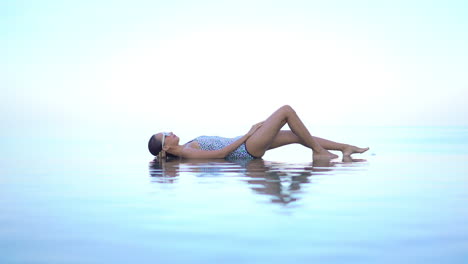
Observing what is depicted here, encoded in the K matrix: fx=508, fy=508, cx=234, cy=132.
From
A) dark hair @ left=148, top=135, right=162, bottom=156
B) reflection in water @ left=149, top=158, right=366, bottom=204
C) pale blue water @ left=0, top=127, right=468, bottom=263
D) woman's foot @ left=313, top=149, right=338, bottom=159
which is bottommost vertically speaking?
pale blue water @ left=0, top=127, right=468, bottom=263

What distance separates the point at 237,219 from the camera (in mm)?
2785

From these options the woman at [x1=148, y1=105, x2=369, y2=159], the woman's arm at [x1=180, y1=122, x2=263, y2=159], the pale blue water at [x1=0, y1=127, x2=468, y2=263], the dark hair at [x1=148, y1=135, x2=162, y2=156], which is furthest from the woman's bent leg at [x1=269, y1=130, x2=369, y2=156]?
the pale blue water at [x1=0, y1=127, x2=468, y2=263]

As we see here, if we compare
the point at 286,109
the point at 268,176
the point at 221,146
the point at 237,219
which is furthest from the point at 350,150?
the point at 237,219

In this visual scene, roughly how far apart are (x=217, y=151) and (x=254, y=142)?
565 millimetres

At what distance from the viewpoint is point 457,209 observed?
3174mm

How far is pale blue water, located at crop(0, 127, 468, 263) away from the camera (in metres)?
2.13

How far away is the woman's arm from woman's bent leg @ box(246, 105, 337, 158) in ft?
0.28

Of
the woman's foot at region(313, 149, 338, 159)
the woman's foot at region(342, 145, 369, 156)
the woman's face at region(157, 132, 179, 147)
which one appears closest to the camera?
the woman's face at region(157, 132, 179, 147)

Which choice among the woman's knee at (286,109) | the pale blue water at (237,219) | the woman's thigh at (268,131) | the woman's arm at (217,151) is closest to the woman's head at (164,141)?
the woman's arm at (217,151)

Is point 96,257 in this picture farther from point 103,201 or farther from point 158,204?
point 103,201

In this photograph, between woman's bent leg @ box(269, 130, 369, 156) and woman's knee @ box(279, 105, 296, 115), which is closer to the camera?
woman's knee @ box(279, 105, 296, 115)

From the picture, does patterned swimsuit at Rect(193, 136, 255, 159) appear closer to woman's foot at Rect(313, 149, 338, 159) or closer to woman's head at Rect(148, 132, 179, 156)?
woman's head at Rect(148, 132, 179, 156)

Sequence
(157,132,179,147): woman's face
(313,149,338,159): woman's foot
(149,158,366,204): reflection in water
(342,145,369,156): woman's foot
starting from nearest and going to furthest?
(149,158,366,204): reflection in water
(157,132,179,147): woman's face
(313,149,338,159): woman's foot
(342,145,369,156): woman's foot

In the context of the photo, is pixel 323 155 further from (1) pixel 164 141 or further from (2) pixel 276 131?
(1) pixel 164 141
